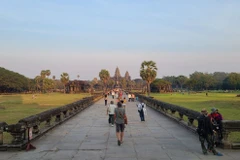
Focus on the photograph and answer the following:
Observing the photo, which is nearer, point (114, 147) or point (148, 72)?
point (114, 147)

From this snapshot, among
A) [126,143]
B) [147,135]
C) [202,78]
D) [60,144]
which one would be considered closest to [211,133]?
[126,143]

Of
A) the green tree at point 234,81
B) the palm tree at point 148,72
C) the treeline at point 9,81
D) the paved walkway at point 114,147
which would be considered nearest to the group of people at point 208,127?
the paved walkway at point 114,147

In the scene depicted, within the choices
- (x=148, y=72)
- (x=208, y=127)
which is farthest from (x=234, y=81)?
(x=208, y=127)

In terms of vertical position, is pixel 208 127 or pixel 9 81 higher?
pixel 9 81

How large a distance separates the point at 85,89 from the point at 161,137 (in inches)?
4460

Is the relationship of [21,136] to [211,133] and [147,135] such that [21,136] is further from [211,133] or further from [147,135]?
[211,133]

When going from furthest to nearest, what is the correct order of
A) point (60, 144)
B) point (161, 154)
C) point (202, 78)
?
point (202, 78)
point (60, 144)
point (161, 154)

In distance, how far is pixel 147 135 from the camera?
1179 centimetres

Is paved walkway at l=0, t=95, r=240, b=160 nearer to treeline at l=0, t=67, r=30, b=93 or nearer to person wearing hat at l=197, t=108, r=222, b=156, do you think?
person wearing hat at l=197, t=108, r=222, b=156

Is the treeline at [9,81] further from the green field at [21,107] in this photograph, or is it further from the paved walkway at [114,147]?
the paved walkway at [114,147]

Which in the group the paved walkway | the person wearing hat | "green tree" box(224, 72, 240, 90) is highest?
"green tree" box(224, 72, 240, 90)

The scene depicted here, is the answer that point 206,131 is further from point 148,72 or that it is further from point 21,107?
point 148,72

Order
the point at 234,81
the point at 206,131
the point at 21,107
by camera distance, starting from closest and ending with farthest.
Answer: the point at 206,131
the point at 21,107
the point at 234,81

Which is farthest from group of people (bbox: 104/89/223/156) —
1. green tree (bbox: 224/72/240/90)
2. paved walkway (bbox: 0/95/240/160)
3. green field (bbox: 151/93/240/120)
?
green tree (bbox: 224/72/240/90)
